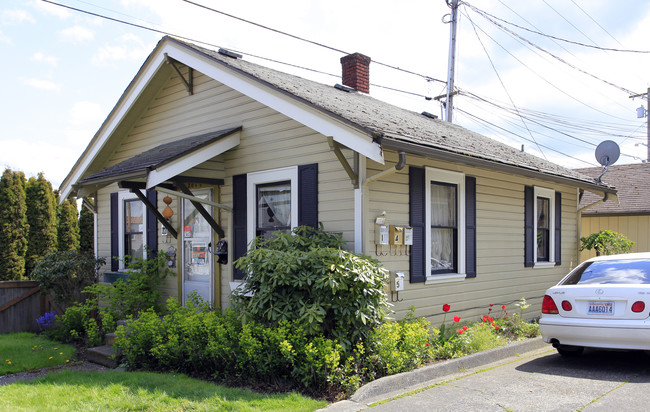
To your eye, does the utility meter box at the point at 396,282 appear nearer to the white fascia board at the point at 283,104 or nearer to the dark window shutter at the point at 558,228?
the white fascia board at the point at 283,104

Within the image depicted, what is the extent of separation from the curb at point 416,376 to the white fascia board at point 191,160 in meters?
3.97

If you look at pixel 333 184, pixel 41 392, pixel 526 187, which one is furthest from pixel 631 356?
pixel 41 392

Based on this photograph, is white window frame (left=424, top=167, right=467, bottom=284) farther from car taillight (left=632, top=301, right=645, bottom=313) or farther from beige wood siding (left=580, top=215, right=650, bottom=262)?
beige wood siding (left=580, top=215, right=650, bottom=262)

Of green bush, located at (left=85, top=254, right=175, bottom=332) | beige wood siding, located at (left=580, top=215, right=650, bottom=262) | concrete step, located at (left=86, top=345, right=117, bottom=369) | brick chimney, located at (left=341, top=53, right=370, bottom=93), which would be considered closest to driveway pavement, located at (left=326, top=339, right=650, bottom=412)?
concrete step, located at (left=86, top=345, right=117, bottom=369)

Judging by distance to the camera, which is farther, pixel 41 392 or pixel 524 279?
pixel 524 279

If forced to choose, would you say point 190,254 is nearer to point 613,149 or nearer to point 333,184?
point 333,184

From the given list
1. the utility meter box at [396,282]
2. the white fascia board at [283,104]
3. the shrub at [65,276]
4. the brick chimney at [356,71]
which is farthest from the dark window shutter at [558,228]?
the shrub at [65,276]

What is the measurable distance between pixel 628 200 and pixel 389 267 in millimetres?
12776

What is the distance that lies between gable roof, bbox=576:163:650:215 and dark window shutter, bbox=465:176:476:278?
8.08m

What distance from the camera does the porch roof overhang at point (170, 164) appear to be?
7.26 metres

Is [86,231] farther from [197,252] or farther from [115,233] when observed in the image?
[197,252]

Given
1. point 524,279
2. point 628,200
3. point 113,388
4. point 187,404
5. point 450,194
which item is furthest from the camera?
point 628,200

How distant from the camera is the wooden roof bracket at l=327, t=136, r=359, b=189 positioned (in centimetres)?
659

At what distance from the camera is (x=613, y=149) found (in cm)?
1245
